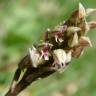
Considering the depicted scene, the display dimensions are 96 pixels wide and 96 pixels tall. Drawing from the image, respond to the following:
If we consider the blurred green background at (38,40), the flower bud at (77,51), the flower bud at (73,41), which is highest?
the flower bud at (73,41)

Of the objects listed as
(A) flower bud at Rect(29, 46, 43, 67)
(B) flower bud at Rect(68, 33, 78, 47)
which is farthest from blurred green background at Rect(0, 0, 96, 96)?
(B) flower bud at Rect(68, 33, 78, 47)

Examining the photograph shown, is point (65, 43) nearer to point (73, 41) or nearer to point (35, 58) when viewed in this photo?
point (73, 41)

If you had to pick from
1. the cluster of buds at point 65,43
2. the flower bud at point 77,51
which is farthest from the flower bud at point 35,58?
the flower bud at point 77,51

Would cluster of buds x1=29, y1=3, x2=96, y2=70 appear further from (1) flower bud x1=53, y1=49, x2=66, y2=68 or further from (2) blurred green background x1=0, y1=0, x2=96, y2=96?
(2) blurred green background x1=0, y1=0, x2=96, y2=96

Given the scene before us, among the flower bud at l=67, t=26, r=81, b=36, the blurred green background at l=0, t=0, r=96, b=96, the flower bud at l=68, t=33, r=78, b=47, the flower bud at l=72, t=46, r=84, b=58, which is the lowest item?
the blurred green background at l=0, t=0, r=96, b=96

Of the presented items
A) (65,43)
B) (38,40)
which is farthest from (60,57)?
(38,40)

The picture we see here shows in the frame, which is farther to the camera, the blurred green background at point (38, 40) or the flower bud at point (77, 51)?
the blurred green background at point (38, 40)

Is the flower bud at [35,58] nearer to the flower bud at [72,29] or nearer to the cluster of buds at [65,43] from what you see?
the cluster of buds at [65,43]
